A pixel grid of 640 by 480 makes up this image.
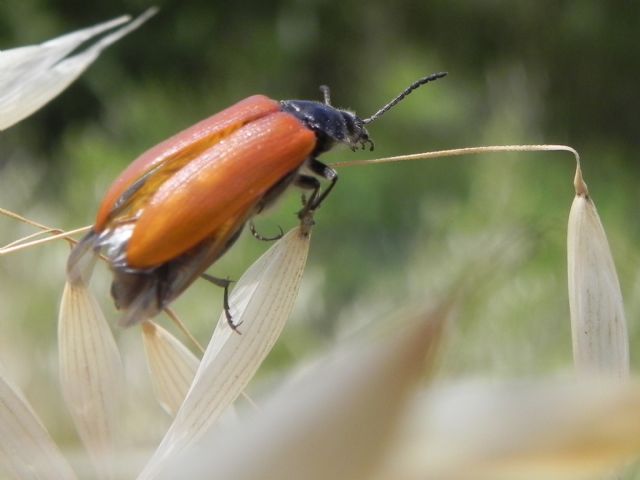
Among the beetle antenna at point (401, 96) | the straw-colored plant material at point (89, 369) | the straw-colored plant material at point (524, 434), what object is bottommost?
the beetle antenna at point (401, 96)

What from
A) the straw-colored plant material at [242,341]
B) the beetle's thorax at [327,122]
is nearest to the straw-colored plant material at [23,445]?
the straw-colored plant material at [242,341]

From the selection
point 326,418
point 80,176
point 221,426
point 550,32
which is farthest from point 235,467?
point 550,32

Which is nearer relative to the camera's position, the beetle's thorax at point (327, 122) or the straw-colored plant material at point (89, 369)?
the straw-colored plant material at point (89, 369)

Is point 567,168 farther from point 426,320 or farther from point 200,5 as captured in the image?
point 426,320

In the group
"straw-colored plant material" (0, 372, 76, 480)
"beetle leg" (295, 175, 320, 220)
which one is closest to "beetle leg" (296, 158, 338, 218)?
"beetle leg" (295, 175, 320, 220)

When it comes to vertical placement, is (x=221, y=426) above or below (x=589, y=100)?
above

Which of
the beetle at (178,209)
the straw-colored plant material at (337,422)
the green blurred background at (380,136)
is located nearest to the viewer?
the straw-colored plant material at (337,422)

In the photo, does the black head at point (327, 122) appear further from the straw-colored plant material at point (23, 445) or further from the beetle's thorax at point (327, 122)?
the straw-colored plant material at point (23, 445)
